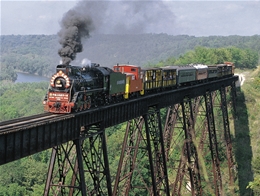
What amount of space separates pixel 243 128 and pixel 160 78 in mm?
25298

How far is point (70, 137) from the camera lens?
12602 mm

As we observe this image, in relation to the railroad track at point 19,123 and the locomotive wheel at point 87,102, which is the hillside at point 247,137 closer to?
the locomotive wheel at point 87,102

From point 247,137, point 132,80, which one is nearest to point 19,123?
point 132,80

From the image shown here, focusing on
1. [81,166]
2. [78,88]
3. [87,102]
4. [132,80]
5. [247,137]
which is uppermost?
[132,80]

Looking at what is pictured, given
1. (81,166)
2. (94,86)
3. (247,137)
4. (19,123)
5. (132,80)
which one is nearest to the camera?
(19,123)

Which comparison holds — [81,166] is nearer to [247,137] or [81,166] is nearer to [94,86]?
[94,86]

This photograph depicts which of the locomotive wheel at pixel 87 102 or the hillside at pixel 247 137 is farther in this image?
the hillside at pixel 247 137

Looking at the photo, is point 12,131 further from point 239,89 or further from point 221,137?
point 239,89

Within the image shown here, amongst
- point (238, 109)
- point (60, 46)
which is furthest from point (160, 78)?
point (238, 109)

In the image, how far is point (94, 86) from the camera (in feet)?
54.6

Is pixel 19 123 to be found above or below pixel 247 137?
above

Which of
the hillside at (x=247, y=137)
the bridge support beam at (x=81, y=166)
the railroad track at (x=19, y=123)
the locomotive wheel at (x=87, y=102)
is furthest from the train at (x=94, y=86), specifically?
the hillside at (x=247, y=137)

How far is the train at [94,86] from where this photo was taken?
14.8m

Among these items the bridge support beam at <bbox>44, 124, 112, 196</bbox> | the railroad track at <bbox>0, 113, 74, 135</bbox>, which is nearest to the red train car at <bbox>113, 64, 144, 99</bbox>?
the bridge support beam at <bbox>44, 124, 112, 196</bbox>
